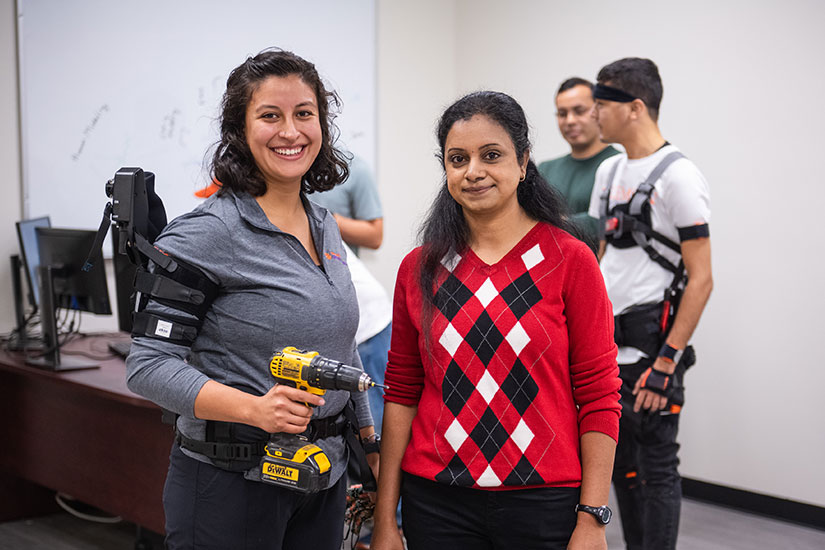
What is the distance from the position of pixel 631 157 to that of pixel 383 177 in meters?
2.20

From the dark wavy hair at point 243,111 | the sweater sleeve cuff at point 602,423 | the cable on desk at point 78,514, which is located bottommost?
the cable on desk at point 78,514

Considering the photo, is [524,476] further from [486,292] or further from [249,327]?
[249,327]

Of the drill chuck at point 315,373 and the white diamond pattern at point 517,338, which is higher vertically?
the white diamond pattern at point 517,338

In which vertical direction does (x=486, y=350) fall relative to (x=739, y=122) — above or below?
below

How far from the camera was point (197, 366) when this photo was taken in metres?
1.29

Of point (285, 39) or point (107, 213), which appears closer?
point (107, 213)

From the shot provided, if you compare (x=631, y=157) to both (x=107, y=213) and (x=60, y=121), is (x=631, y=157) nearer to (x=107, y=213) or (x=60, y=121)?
(x=107, y=213)

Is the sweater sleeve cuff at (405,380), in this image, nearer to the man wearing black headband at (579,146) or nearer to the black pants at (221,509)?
the black pants at (221,509)

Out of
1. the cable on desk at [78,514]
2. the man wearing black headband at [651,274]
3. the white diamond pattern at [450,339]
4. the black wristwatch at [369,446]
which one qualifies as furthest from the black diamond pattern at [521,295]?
the cable on desk at [78,514]

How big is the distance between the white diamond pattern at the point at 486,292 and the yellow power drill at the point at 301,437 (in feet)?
0.85

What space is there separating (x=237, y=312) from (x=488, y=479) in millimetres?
515

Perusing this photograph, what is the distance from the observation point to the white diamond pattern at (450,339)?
1.35 m

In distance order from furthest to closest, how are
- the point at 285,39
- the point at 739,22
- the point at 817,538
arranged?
the point at 285,39
the point at 739,22
the point at 817,538

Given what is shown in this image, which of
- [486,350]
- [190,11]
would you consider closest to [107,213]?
[486,350]
